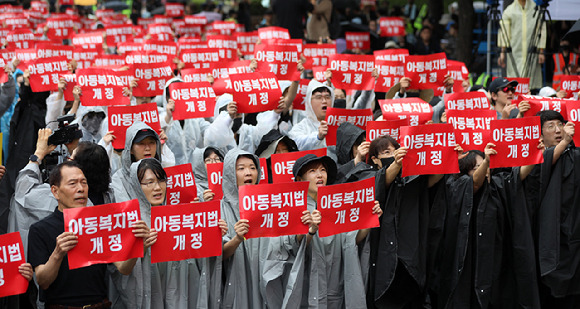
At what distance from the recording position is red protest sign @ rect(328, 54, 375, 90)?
8.99 metres

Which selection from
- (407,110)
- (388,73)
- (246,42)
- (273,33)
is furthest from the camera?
(246,42)

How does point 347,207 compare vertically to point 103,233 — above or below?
below

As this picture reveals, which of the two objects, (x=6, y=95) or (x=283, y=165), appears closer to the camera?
(x=283, y=165)

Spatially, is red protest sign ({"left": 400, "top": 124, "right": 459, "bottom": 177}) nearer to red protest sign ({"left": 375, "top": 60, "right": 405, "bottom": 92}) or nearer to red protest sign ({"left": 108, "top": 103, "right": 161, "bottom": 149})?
red protest sign ({"left": 108, "top": 103, "right": 161, "bottom": 149})

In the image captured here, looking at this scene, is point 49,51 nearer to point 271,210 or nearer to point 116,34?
point 116,34

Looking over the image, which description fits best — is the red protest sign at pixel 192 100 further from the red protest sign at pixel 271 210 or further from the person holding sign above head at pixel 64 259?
the person holding sign above head at pixel 64 259

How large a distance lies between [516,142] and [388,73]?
311 cm

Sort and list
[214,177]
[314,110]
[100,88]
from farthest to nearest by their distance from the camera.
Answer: [100,88]
[314,110]
[214,177]

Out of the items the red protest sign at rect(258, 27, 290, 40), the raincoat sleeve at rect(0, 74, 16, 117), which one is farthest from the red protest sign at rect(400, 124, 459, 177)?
the red protest sign at rect(258, 27, 290, 40)

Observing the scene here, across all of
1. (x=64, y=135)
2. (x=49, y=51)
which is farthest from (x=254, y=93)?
(x=49, y=51)

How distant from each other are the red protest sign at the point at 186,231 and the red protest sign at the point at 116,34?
993cm

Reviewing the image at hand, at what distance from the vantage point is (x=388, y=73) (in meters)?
9.11

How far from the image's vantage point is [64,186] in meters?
4.95

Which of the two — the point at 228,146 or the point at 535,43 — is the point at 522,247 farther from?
the point at 535,43
